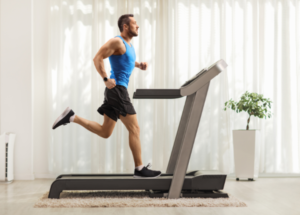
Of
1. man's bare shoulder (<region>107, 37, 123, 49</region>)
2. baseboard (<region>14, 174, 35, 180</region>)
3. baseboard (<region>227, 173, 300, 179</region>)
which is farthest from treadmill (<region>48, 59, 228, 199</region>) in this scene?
baseboard (<region>227, 173, 300, 179</region>)

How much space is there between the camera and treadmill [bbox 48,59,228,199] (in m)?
2.33

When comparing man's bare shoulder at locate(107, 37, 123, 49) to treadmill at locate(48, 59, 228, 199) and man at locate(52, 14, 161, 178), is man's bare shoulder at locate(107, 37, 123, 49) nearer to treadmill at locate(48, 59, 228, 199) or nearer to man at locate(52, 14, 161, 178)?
man at locate(52, 14, 161, 178)

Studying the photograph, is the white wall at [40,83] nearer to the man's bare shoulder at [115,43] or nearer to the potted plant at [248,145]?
the man's bare shoulder at [115,43]

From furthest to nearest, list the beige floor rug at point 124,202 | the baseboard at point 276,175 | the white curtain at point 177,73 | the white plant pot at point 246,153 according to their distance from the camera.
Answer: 1. the baseboard at point 276,175
2. the white curtain at point 177,73
3. the white plant pot at point 246,153
4. the beige floor rug at point 124,202

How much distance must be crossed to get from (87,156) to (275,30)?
2.67m

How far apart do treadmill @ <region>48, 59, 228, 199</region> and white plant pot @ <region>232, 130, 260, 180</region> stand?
1029mm

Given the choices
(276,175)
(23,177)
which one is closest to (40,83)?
(23,177)

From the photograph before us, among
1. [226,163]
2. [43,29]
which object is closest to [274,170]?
[226,163]

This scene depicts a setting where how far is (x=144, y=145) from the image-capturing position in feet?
12.5

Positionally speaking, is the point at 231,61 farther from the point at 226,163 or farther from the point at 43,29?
the point at 43,29

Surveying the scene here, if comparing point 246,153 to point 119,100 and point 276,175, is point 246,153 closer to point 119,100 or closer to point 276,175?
point 276,175

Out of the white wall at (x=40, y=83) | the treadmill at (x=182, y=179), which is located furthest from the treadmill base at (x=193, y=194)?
the white wall at (x=40, y=83)

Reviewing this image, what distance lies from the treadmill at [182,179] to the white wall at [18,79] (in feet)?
4.25

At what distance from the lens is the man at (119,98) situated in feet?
8.07
